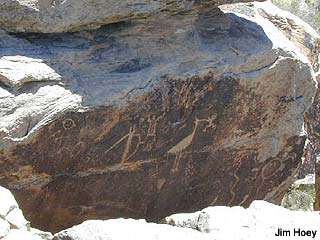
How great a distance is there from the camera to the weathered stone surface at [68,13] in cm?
777

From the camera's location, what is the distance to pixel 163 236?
15.8ft

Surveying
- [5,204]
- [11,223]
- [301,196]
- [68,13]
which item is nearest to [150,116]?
[68,13]

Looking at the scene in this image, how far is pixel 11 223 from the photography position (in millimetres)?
5340

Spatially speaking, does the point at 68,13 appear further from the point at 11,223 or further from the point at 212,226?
the point at 212,226

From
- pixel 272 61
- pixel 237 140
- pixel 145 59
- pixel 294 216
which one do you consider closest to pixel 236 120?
pixel 237 140

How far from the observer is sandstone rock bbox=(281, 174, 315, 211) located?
1297cm

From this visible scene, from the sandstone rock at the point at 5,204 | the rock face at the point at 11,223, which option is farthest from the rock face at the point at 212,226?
the sandstone rock at the point at 5,204

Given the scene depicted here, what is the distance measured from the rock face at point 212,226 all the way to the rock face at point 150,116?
2241mm

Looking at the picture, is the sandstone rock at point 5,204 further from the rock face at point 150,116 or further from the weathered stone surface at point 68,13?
the weathered stone surface at point 68,13

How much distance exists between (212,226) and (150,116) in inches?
117

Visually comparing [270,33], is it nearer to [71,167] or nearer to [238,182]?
[238,182]

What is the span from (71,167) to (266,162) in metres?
2.87

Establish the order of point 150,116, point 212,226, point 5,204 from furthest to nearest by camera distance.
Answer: point 150,116 → point 5,204 → point 212,226

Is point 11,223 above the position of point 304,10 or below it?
above
